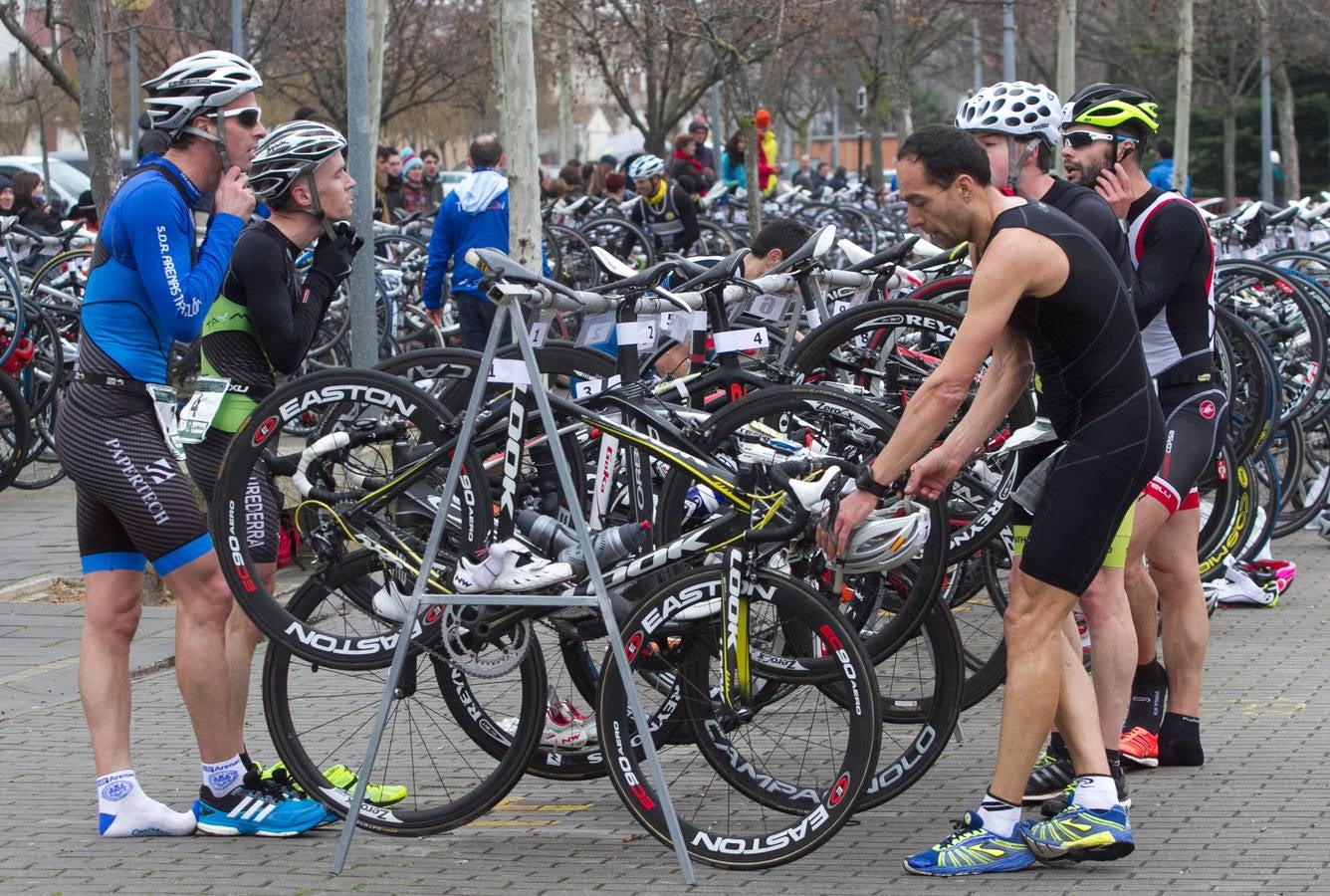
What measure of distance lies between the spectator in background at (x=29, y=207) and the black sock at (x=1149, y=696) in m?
12.3

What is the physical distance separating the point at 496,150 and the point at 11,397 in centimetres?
380

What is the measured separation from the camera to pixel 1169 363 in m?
6.18

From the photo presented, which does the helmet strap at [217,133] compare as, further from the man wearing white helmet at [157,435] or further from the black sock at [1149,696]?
the black sock at [1149,696]

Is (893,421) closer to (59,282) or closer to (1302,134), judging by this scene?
(59,282)

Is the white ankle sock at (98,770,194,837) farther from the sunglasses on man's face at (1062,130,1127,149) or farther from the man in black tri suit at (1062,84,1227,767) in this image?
the sunglasses on man's face at (1062,130,1127,149)

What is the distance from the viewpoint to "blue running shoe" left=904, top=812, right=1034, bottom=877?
16.3 feet

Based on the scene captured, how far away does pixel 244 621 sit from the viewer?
5.66m

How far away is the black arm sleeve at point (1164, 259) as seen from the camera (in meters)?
6.07

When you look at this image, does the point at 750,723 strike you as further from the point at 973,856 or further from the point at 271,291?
the point at 271,291

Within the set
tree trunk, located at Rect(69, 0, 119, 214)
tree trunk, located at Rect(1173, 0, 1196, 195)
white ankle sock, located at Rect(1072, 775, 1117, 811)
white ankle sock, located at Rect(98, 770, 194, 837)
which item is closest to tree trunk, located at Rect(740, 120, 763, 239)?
tree trunk, located at Rect(1173, 0, 1196, 195)

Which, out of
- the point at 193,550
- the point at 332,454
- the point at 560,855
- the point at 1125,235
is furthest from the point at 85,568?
the point at 1125,235

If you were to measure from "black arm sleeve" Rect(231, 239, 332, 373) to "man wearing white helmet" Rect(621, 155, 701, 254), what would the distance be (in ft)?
46.4

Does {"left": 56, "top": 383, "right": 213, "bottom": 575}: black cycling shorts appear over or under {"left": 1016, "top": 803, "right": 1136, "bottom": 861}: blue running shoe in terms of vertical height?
over

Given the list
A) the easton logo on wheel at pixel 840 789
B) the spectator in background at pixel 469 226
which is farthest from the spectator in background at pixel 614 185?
the easton logo on wheel at pixel 840 789
